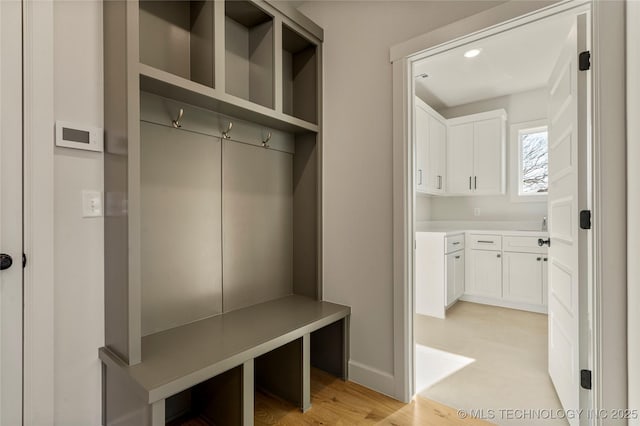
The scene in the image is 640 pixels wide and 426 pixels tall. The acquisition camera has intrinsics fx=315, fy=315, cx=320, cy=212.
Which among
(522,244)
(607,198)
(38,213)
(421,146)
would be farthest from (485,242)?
(38,213)

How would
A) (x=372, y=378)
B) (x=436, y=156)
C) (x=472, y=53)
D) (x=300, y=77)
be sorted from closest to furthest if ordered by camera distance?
(x=372, y=378), (x=300, y=77), (x=472, y=53), (x=436, y=156)

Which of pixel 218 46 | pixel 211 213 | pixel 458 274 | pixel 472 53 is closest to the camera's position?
pixel 218 46

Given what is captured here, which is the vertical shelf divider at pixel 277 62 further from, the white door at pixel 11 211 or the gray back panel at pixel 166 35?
the white door at pixel 11 211

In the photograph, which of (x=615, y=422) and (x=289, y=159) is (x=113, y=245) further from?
(x=615, y=422)

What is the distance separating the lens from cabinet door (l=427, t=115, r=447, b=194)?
4029 millimetres

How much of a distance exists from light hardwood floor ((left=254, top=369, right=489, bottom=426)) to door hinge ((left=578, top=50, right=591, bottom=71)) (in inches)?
73.3

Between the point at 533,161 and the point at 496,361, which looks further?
the point at 533,161

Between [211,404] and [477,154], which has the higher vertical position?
[477,154]

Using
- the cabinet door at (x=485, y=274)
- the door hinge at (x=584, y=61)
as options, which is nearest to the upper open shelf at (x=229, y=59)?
the door hinge at (x=584, y=61)

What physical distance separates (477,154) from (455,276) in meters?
1.74

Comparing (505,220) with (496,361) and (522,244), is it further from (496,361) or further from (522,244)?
(496,361)

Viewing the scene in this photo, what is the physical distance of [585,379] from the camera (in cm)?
148
